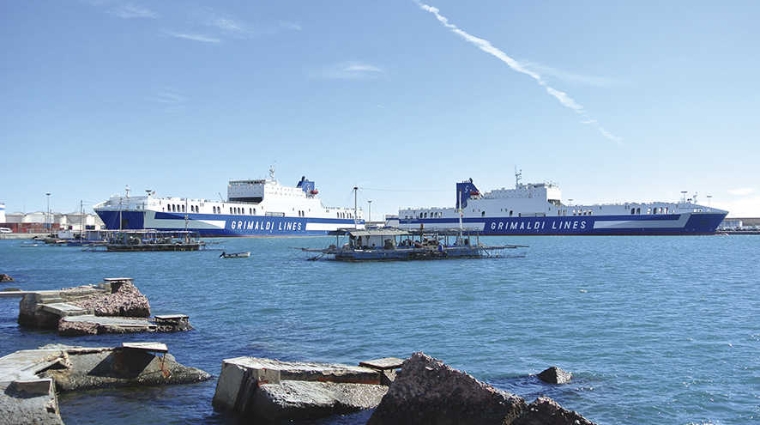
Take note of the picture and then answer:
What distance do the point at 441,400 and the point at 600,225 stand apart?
84.0 metres

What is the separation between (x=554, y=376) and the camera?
10508 mm

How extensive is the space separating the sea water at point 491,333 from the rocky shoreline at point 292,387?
32cm

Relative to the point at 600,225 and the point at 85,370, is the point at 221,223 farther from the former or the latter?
the point at 85,370

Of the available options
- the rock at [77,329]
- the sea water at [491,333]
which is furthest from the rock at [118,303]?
the rock at [77,329]

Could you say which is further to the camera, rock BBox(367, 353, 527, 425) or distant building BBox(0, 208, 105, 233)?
distant building BBox(0, 208, 105, 233)

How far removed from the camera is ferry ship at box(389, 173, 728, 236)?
8275 centimetres

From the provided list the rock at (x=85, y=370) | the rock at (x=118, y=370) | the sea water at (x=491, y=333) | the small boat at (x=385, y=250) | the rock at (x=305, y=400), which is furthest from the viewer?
the small boat at (x=385, y=250)

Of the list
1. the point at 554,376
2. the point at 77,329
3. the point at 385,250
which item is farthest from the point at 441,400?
the point at 385,250

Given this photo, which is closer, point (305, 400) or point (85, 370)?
point (305, 400)

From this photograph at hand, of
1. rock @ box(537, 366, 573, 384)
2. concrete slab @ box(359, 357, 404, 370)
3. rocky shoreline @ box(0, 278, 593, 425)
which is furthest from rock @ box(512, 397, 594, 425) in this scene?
rock @ box(537, 366, 573, 384)

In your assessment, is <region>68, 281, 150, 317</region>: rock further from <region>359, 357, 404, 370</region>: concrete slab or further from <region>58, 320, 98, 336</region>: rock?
<region>359, 357, 404, 370</region>: concrete slab

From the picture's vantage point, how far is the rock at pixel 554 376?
10484mm

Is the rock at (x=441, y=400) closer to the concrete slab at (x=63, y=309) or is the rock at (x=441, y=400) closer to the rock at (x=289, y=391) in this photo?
the rock at (x=289, y=391)

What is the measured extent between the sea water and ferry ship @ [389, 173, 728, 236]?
168 ft
